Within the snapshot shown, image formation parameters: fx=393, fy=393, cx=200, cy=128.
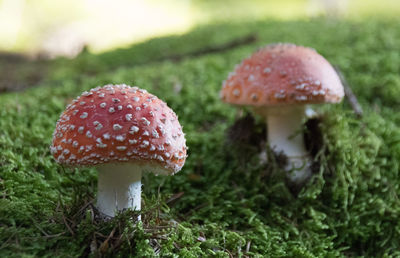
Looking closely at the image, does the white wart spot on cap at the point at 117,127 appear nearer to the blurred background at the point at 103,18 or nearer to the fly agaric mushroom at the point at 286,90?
the fly agaric mushroom at the point at 286,90

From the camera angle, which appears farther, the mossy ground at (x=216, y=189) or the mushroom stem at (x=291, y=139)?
the mushroom stem at (x=291, y=139)

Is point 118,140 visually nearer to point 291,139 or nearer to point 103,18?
point 291,139

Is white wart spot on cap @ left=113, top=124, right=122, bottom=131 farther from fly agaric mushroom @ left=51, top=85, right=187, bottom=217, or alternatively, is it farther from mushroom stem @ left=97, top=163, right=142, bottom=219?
mushroom stem @ left=97, top=163, right=142, bottom=219

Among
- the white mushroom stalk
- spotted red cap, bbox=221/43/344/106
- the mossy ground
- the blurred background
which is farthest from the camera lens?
the blurred background

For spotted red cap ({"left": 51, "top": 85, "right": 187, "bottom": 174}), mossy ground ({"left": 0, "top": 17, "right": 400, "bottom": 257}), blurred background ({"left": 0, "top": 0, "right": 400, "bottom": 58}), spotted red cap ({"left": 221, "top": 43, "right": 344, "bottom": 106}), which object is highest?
blurred background ({"left": 0, "top": 0, "right": 400, "bottom": 58})

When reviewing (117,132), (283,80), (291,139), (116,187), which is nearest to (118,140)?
(117,132)

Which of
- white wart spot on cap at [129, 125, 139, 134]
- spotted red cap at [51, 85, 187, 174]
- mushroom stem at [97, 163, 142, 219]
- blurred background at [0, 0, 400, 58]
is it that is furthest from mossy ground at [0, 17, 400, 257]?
blurred background at [0, 0, 400, 58]

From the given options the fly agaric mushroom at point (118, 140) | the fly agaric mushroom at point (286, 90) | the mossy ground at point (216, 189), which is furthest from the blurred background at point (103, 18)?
the fly agaric mushroom at point (118, 140)

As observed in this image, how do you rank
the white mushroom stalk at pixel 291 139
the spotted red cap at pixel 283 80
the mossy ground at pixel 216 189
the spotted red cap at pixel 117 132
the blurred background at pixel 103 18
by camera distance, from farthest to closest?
the blurred background at pixel 103 18, the white mushroom stalk at pixel 291 139, the spotted red cap at pixel 283 80, the mossy ground at pixel 216 189, the spotted red cap at pixel 117 132
